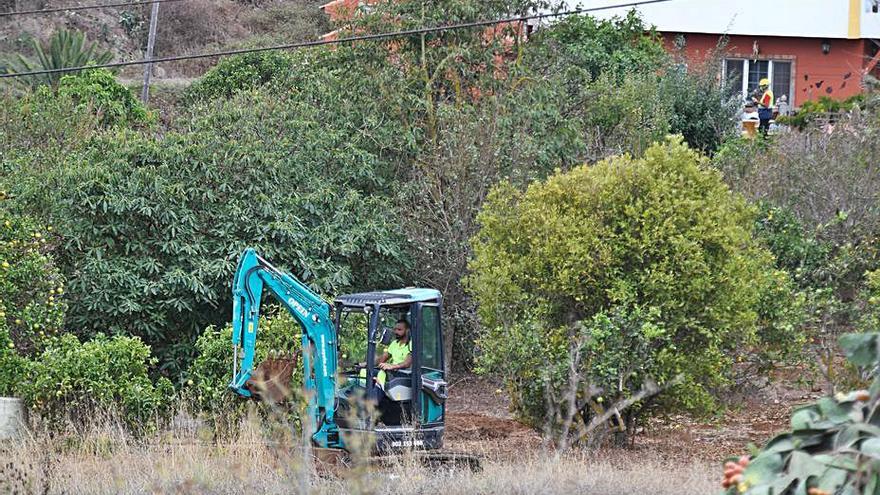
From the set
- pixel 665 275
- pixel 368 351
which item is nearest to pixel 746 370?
pixel 665 275

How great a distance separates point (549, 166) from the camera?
66.9 ft

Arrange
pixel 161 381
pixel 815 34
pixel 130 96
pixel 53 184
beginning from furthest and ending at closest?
1. pixel 815 34
2. pixel 130 96
3. pixel 53 184
4. pixel 161 381

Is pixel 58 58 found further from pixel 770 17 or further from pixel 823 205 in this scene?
Result: pixel 823 205

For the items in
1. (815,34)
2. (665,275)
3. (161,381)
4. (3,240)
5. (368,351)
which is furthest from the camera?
(815,34)

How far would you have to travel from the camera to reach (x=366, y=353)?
13094 mm

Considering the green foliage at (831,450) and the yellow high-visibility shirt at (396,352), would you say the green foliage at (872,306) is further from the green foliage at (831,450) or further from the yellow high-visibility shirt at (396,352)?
the green foliage at (831,450)

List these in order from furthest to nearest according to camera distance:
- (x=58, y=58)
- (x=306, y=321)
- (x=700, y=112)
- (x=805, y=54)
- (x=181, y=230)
→ (x=805, y=54) < (x=58, y=58) < (x=700, y=112) < (x=181, y=230) < (x=306, y=321)

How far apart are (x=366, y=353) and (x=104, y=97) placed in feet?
53.1

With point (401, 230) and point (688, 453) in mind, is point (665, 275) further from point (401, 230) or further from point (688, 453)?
point (401, 230)

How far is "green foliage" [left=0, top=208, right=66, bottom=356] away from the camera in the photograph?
15.5 meters

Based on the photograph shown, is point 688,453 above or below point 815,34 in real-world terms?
below

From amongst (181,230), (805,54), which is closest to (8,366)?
(181,230)

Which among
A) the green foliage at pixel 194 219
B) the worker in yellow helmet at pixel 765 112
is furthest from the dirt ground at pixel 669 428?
the worker in yellow helmet at pixel 765 112

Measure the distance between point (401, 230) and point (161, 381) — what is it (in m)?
5.29
